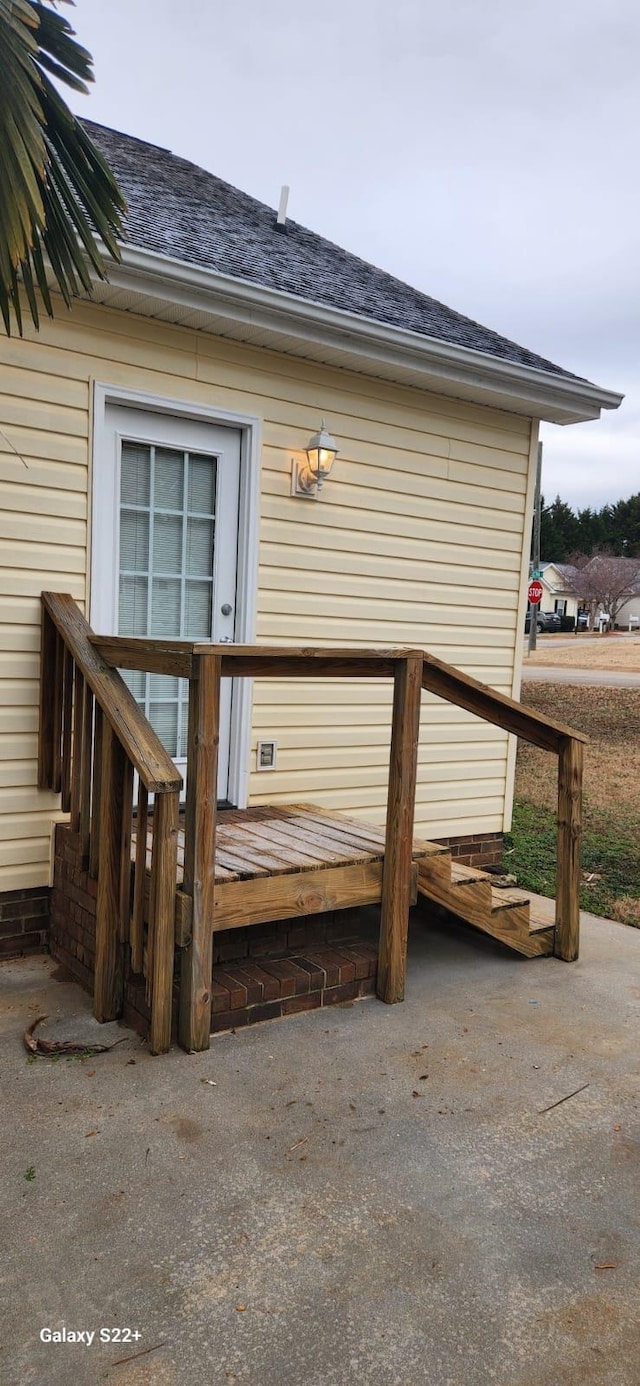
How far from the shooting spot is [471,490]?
508 cm

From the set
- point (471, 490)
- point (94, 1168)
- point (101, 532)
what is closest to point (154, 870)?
point (94, 1168)

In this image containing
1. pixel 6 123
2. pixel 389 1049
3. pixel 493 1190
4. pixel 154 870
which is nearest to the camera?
pixel 493 1190

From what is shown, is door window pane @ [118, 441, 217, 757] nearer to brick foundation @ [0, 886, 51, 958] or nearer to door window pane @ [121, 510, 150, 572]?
door window pane @ [121, 510, 150, 572]

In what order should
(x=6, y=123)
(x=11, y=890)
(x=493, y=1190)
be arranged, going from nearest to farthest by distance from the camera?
(x=493, y=1190) < (x=6, y=123) < (x=11, y=890)

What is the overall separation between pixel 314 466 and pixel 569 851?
7.09 feet

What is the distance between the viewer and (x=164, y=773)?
274cm

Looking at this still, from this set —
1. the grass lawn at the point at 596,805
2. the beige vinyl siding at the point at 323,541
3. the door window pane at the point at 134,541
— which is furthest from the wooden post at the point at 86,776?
the grass lawn at the point at 596,805

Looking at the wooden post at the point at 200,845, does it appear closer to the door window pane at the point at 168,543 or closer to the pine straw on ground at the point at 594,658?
the door window pane at the point at 168,543

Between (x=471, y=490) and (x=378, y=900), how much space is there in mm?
2674

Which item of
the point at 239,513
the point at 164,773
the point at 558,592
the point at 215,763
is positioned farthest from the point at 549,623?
the point at 164,773

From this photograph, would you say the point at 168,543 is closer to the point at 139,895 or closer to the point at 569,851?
the point at 139,895

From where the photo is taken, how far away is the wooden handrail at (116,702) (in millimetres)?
2736

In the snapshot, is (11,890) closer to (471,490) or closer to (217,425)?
(217,425)

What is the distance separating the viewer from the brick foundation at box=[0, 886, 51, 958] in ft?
12.1
